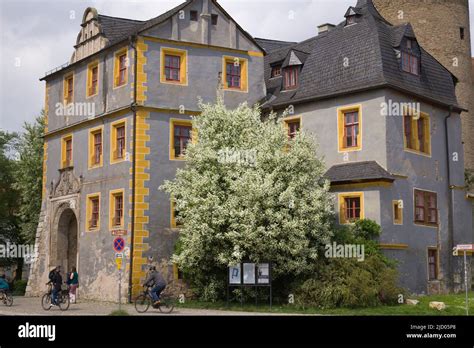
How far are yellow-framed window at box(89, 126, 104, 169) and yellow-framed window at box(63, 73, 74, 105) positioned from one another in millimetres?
3523

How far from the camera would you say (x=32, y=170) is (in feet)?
159

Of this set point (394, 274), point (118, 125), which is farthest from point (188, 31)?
point (394, 274)

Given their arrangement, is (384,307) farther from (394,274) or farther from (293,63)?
(293,63)

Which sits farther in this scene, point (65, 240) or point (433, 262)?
point (65, 240)

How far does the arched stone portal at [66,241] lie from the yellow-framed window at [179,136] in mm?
7801

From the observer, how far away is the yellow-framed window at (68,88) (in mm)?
39375

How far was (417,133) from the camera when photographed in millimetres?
34594

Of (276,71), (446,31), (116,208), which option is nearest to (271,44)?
(276,71)

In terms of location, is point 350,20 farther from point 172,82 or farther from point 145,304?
point 145,304

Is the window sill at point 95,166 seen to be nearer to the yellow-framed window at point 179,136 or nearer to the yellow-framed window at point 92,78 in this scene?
the yellow-framed window at point 92,78

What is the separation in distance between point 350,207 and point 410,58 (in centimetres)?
833

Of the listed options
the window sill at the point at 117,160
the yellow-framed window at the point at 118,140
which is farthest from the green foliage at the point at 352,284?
the yellow-framed window at the point at 118,140

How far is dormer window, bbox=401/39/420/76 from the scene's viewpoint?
34.9 meters
